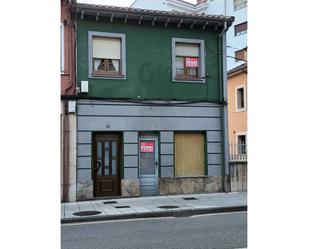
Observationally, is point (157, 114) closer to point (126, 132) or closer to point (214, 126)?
point (126, 132)

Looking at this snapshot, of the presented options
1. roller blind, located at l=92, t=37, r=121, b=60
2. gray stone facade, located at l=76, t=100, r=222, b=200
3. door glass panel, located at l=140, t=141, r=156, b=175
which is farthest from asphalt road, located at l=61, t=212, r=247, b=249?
roller blind, located at l=92, t=37, r=121, b=60

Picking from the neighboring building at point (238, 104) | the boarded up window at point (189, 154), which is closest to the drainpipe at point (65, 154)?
the boarded up window at point (189, 154)

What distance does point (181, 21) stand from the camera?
1230 cm

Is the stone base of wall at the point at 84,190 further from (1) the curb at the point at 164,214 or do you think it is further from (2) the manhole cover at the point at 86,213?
(1) the curb at the point at 164,214

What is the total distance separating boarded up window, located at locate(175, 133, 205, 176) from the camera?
12.4 meters

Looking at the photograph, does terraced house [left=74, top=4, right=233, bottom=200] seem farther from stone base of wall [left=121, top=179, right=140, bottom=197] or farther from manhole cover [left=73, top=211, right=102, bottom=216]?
manhole cover [left=73, top=211, right=102, bottom=216]

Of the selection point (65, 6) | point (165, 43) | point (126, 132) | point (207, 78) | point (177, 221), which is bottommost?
point (177, 221)

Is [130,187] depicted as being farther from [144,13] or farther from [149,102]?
[144,13]

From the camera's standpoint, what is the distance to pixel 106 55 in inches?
468

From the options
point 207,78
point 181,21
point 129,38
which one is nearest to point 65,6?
point 129,38

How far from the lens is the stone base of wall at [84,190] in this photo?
1125cm

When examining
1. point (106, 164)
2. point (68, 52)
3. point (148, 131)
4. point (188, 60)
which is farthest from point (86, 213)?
point (188, 60)

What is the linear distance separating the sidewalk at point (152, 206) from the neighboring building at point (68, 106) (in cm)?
Result: 73
